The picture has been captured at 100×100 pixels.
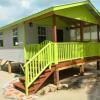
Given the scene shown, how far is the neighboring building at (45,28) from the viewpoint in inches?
539

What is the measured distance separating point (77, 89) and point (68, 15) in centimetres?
453

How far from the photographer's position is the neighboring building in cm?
1370

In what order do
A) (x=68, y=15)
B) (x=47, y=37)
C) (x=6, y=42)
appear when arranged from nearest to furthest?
1. (x=68, y=15)
2. (x=47, y=37)
3. (x=6, y=42)

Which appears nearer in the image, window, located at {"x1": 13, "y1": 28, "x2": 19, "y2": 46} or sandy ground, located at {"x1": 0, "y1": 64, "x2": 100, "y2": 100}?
sandy ground, located at {"x1": 0, "y1": 64, "x2": 100, "y2": 100}

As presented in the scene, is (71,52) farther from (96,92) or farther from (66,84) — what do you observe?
(96,92)

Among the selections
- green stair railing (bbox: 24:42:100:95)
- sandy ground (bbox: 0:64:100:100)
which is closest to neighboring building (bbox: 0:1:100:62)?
green stair railing (bbox: 24:42:100:95)

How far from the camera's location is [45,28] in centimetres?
1678

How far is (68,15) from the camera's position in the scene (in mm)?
13383

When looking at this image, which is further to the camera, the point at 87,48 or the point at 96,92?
the point at 87,48

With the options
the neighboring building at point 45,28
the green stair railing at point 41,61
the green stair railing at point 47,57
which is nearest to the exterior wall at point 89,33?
the neighboring building at point 45,28

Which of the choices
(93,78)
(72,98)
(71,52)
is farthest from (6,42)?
(72,98)

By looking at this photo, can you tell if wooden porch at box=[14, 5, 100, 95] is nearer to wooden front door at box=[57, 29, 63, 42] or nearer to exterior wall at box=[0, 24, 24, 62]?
exterior wall at box=[0, 24, 24, 62]

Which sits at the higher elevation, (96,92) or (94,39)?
(94,39)

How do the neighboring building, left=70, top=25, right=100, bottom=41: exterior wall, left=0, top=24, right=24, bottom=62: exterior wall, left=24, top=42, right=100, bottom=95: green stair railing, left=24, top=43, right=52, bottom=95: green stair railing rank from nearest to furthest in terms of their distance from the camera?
left=24, top=42, right=100, bottom=95: green stair railing, left=24, top=43, right=52, bottom=95: green stair railing, the neighboring building, left=0, top=24, right=24, bottom=62: exterior wall, left=70, top=25, right=100, bottom=41: exterior wall
